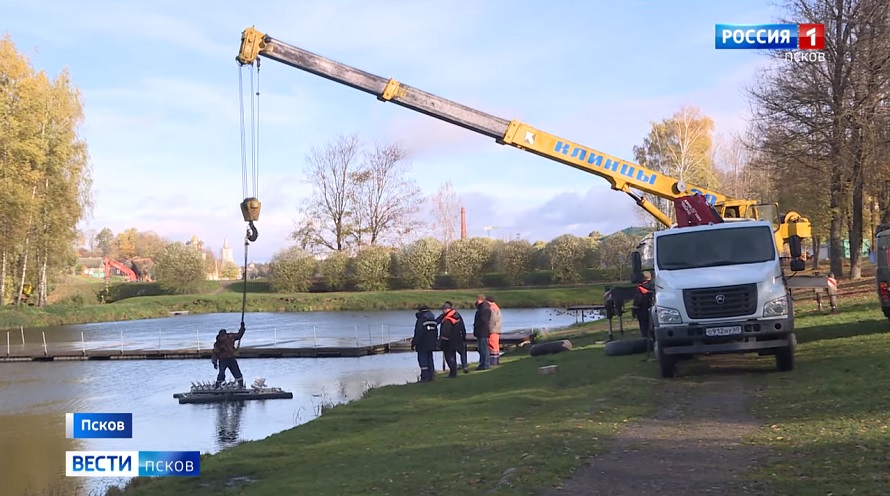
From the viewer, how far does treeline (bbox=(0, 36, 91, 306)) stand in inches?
1869

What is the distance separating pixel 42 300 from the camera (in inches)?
2234

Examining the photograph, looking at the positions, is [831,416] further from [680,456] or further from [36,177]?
[36,177]

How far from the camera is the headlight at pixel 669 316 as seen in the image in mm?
12117

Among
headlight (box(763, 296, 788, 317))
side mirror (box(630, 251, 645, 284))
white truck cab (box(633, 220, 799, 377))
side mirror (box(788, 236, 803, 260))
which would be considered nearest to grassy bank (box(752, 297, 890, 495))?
white truck cab (box(633, 220, 799, 377))

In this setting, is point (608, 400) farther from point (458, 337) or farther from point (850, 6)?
point (850, 6)

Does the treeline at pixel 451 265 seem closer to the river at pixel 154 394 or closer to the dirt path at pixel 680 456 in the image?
the river at pixel 154 394

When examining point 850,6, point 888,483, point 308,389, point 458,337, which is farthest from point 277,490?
point 850,6

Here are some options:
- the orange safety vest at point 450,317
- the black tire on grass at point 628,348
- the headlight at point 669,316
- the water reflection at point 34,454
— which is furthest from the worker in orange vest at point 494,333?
the water reflection at point 34,454

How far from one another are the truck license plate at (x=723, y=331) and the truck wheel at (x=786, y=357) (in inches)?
33.2

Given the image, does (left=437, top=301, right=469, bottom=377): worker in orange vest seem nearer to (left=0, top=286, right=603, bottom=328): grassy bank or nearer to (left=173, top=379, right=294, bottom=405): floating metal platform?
(left=173, top=379, right=294, bottom=405): floating metal platform

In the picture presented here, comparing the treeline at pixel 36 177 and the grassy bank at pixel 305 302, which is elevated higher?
the treeline at pixel 36 177

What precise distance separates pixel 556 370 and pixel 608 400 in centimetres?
387

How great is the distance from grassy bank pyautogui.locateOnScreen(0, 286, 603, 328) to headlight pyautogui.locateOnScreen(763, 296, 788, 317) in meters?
46.7

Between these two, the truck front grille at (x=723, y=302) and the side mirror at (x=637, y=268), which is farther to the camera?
the side mirror at (x=637, y=268)
